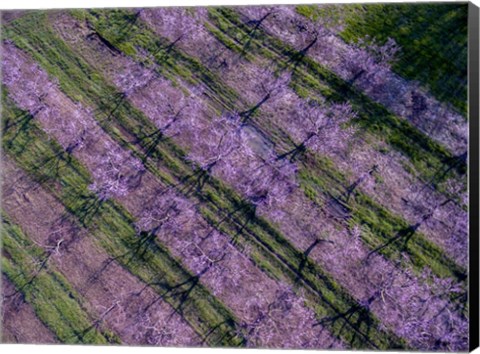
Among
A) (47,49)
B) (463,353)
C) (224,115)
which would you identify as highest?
(47,49)

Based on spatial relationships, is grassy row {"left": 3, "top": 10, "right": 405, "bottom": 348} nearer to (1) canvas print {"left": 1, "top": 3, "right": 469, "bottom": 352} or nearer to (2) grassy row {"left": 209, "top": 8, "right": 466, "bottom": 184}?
(1) canvas print {"left": 1, "top": 3, "right": 469, "bottom": 352}

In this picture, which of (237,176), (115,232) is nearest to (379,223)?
(237,176)

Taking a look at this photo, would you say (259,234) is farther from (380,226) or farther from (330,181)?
(380,226)

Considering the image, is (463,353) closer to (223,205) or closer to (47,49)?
(223,205)

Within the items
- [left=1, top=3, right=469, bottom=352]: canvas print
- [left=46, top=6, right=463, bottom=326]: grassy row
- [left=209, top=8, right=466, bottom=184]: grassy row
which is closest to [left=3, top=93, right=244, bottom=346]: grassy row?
[left=1, top=3, right=469, bottom=352]: canvas print

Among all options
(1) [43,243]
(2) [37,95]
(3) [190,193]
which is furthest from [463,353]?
(2) [37,95]

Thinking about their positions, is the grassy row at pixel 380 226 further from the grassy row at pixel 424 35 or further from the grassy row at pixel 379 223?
the grassy row at pixel 424 35
